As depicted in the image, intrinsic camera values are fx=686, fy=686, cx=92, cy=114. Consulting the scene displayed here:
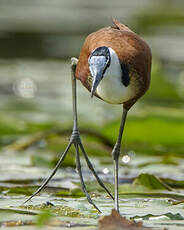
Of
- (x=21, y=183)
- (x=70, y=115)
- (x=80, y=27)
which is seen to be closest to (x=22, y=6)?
(x=80, y=27)

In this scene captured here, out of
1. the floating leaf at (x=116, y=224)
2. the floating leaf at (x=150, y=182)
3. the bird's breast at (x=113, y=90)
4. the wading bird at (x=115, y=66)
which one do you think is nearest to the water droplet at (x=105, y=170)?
the floating leaf at (x=150, y=182)

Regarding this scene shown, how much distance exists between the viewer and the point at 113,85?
2865 millimetres

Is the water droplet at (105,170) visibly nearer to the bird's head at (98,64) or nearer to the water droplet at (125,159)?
the water droplet at (125,159)

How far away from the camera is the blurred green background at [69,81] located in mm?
4848

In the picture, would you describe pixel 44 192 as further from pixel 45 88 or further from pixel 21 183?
pixel 45 88

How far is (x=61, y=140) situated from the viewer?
191 inches

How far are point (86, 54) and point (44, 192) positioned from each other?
81 cm

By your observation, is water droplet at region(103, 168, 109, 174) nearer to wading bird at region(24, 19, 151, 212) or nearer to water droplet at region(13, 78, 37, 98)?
wading bird at region(24, 19, 151, 212)

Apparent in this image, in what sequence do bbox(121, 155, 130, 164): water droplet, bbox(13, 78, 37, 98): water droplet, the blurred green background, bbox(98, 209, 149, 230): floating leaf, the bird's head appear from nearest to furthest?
bbox(98, 209, 149, 230): floating leaf < the bird's head < bbox(121, 155, 130, 164): water droplet < the blurred green background < bbox(13, 78, 37, 98): water droplet

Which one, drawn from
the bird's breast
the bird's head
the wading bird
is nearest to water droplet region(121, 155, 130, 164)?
the wading bird

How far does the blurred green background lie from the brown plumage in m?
1.43

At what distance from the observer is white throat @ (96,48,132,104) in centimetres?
285

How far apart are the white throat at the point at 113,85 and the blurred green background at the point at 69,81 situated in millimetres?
1651

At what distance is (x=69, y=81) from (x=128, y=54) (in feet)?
14.4
